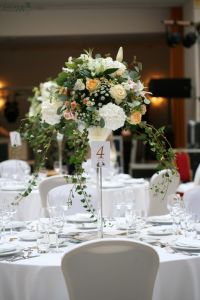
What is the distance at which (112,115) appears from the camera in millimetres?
3324

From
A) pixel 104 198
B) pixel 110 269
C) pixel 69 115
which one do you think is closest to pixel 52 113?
pixel 69 115

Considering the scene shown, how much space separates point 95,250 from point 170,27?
493 inches

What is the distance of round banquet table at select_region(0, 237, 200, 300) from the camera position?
9.62 ft

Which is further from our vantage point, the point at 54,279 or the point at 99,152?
the point at 99,152

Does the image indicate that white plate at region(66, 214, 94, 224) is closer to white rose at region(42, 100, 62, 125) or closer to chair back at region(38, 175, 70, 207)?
white rose at region(42, 100, 62, 125)

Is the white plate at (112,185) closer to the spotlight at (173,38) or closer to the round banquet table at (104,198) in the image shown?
the round banquet table at (104,198)

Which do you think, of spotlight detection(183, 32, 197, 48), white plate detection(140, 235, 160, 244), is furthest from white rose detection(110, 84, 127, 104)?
spotlight detection(183, 32, 197, 48)

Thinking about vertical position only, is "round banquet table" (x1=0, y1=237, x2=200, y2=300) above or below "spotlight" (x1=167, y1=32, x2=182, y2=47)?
below

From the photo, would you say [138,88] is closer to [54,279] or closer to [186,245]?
[186,245]

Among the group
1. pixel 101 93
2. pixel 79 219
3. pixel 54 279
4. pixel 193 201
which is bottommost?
pixel 54 279

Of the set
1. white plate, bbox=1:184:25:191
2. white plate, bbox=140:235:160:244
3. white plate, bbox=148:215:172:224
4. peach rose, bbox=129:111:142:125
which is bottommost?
white plate, bbox=140:235:160:244

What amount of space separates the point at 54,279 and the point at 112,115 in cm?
93

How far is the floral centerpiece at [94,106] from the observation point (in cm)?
334

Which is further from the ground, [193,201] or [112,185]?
[112,185]
